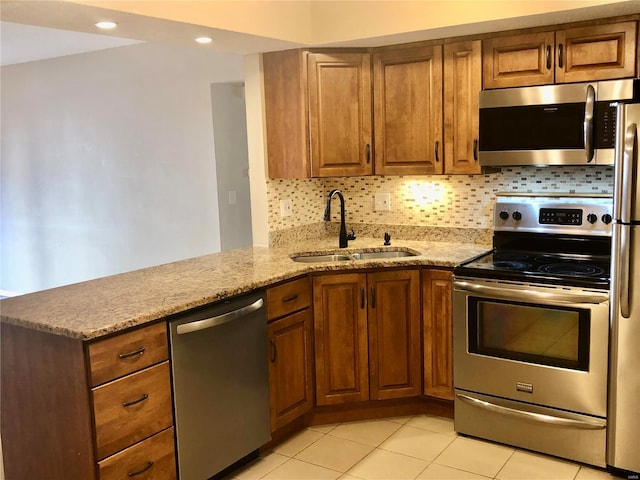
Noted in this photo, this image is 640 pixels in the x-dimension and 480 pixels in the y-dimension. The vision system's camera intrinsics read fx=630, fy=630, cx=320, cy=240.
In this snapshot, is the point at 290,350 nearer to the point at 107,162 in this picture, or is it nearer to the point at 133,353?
the point at 133,353

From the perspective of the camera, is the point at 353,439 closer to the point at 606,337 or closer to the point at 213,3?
the point at 606,337

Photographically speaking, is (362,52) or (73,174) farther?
(73,174)

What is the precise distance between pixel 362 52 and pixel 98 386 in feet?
7.70

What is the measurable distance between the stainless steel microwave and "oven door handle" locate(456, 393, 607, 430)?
1.19 m

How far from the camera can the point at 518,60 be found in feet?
10.4

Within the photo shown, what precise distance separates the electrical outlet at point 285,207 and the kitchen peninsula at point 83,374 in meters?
1.19

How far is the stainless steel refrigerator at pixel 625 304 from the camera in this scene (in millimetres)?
2510

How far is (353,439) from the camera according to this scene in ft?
10.6

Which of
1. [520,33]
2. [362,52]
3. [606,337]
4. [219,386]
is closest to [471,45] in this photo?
[520,33]

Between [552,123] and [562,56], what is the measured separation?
327 mm

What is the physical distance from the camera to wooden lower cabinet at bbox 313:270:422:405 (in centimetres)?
329

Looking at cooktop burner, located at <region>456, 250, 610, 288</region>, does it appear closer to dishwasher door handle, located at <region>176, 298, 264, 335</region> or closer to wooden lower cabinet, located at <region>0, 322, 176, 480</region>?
dishwasher door handle, located at <region>176, 298, 264, 335</region>

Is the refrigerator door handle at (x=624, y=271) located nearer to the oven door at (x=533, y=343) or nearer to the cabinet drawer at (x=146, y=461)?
the oven door at (x=533, y=343)

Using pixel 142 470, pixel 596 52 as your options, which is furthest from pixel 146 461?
pixel 596 52
